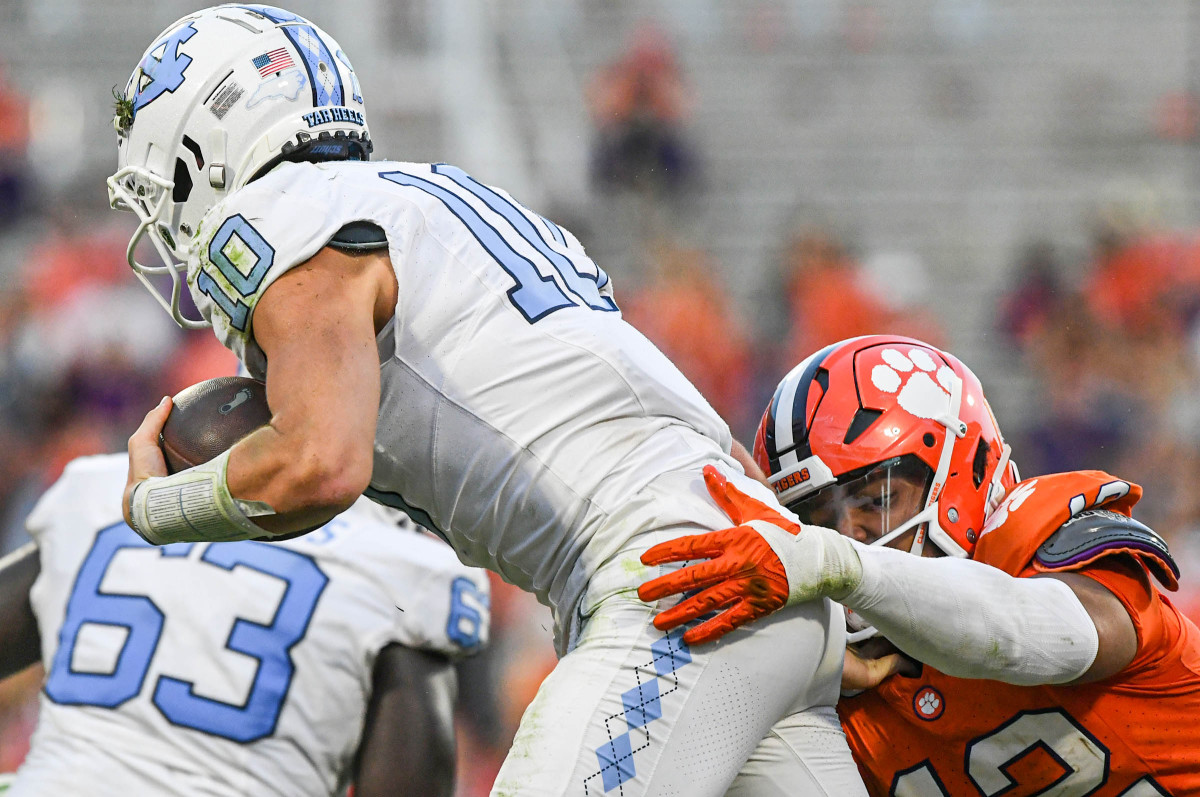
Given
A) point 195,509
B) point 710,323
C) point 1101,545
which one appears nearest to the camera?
point 195,509

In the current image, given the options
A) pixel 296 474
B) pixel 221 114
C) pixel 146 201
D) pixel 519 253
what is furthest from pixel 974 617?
pixel 146 201

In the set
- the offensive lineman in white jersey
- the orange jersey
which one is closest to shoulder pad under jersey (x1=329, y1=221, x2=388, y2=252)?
the offensive lineman in white jersey

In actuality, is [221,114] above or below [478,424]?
above

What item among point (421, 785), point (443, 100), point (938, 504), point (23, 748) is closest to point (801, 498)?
point (938, 504)

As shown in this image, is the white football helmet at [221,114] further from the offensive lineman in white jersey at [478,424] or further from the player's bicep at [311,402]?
the player's bicep at [311,402]

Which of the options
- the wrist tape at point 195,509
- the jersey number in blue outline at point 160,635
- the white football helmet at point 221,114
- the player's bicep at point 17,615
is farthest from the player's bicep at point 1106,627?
the player's bicep at point 17,615

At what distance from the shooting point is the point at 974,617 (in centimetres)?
256

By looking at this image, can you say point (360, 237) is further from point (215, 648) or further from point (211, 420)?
point (215, 648)

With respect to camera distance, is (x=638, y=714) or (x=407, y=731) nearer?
(x=638, y=714)

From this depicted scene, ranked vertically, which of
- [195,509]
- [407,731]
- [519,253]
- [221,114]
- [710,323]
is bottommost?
[710,323]

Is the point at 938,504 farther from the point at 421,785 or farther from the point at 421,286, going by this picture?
the point at 421,785

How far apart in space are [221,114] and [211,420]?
1.96 ft

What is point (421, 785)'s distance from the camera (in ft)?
12.2

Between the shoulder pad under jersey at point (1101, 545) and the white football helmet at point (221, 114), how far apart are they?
157 centimetres
